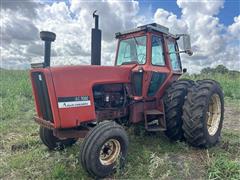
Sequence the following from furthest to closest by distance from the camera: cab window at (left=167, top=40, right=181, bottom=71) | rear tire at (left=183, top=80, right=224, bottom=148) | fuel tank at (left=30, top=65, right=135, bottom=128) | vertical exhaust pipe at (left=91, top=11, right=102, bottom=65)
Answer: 1. cab window at (left=167, top=40, right=181, bottom=71)
2. rear tire at (left=183, top=80, right=224, bottom=148)
3. vertical exhaust pipe at (left=91, top=11, right=102, bottom=65)
4. fuel tank at (left=30, top=65, right=135, bottom=128)

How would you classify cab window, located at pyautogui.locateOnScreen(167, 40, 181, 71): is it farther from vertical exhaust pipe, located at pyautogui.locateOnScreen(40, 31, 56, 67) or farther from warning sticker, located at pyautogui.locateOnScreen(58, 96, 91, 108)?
vertical exhaust pipe, located at pyautogui.locateOnScreen(40, 31, 56, 67)


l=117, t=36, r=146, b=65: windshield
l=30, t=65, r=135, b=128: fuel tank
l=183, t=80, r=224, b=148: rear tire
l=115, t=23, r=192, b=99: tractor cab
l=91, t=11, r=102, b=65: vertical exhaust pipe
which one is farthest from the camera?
l=117, t=36, r=146, b=65: windshield

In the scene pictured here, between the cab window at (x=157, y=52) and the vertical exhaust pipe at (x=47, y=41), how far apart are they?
1944 millimetres

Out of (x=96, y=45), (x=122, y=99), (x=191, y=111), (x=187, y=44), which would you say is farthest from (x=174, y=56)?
(x=96, y=45)

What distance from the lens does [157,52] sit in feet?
17.7

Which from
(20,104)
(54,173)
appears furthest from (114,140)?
(20,104)

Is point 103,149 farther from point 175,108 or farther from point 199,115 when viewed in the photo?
point 199,115

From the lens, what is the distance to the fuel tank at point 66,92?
3953mm

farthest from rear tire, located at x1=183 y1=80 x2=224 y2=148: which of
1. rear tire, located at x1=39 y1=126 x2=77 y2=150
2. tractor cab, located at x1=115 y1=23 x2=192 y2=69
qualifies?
rear tire, located at x1=39 y1=126 x2=77 y2=150

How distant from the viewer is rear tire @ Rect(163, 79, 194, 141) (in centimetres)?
510

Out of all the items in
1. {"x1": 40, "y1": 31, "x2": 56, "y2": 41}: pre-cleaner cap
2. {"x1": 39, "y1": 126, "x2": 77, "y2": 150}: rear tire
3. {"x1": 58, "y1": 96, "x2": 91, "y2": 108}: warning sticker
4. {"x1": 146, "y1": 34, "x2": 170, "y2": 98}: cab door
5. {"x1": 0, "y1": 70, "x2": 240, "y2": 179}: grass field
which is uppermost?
{"x1": 40, "y1": 31, "x2": 56, "y2": 41}: pre-cleaner cap

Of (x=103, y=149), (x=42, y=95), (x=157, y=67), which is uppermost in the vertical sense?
(x=157, y=67)

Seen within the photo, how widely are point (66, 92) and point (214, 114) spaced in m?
3.16

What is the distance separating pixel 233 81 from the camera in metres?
14.4
